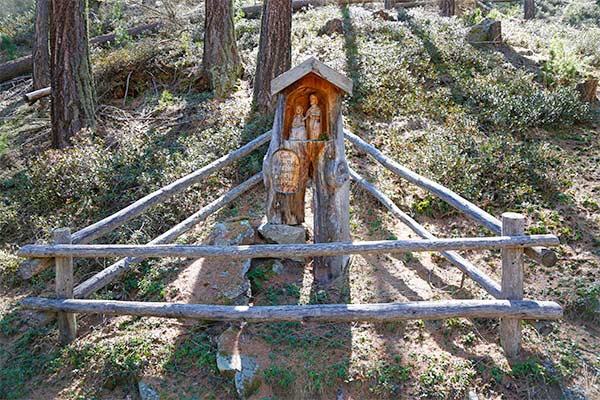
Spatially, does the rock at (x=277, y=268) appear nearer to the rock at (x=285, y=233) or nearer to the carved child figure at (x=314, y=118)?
the rock at (x=285, y=233)

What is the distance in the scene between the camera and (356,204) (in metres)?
7.58

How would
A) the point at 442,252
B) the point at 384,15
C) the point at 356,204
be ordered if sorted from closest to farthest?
1. the point at 442,252
2. the point at 356,204
3. the point at 384,15

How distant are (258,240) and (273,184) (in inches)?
39.6

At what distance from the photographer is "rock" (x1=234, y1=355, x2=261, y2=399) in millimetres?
4480

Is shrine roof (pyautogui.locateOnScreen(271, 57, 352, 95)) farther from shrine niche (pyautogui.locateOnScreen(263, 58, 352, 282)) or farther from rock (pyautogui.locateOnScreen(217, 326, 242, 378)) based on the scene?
rock (pyautogui.locateOnScreen(217, 326, 242, 378))

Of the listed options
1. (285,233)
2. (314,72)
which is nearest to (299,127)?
(314,72)

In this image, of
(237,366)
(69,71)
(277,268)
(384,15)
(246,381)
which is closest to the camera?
(246,381)

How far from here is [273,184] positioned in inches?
230

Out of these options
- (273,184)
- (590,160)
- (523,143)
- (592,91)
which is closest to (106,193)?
(273,184)

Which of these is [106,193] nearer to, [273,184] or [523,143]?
→ [273,184]

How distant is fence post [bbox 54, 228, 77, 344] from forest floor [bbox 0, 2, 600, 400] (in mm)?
177

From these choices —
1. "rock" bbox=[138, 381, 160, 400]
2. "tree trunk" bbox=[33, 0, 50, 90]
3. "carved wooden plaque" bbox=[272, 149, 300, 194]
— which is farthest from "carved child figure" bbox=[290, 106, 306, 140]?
"tree trunk" bbox=[33, 0, 50, 90]

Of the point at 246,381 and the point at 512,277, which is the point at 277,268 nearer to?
the point at 246,381

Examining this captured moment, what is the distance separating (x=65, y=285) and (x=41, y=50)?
10437 mm
